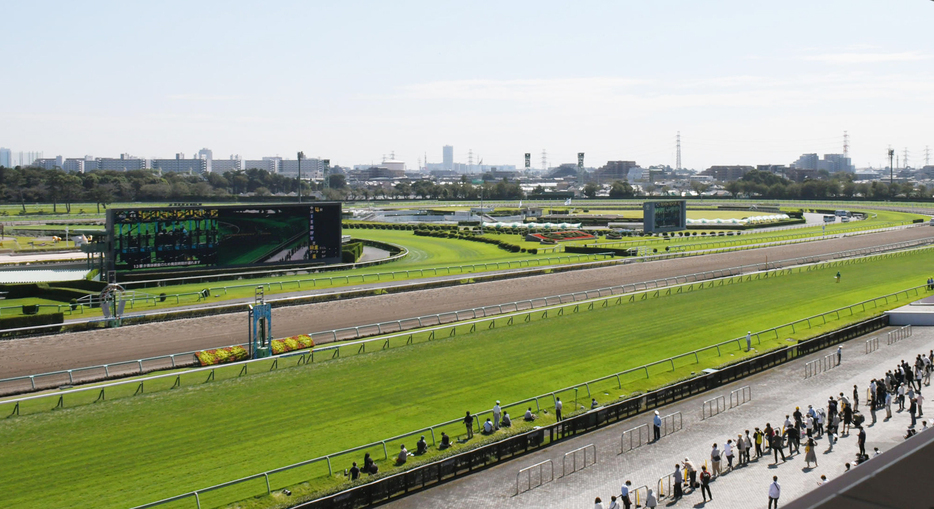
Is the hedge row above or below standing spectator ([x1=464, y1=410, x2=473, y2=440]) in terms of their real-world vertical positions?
above

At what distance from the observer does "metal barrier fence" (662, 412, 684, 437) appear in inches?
717

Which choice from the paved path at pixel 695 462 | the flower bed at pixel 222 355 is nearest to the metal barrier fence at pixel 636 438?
the paved path at pixel 695 462

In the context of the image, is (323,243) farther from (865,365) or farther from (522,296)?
(865,365)

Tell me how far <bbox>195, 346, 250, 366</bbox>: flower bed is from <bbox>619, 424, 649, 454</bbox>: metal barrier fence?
12292 mm

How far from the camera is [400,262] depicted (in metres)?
48.9

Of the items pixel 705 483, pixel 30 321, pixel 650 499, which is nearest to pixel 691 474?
pixel 705 483

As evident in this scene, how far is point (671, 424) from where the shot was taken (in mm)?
18500

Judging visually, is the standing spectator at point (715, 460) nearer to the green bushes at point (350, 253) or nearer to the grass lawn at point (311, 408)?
the grass lawn at point (311, 408)

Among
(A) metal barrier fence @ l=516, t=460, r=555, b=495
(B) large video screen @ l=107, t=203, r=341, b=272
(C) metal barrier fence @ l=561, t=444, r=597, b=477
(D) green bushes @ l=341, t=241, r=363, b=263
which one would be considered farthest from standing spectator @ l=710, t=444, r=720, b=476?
(D) green bushes @ l=341, t=241, r=363, b=263

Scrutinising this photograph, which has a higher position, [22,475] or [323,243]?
[323,243]

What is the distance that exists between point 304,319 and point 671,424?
1601cm

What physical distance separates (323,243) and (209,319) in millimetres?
13853

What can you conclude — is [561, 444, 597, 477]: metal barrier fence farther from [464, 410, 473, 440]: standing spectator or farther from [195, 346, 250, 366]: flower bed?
[195, 346, 250, 366]: flower bed

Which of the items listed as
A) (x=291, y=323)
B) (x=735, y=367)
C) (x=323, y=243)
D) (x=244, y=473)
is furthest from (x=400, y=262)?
(x=244, y=473)
